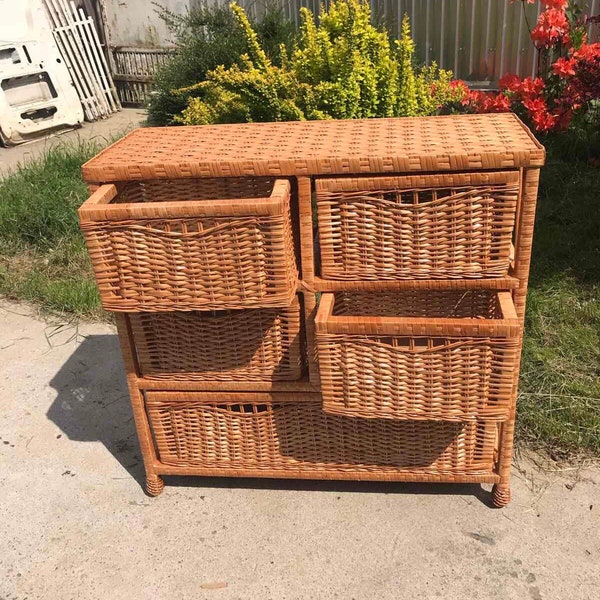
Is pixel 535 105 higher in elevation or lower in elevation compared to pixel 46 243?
higher

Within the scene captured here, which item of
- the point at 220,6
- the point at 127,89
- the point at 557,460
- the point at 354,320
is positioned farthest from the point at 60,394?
the point at 127,89

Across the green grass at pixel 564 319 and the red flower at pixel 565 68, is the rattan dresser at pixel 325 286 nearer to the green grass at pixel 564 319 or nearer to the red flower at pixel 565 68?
the green grass at pixel 564 319

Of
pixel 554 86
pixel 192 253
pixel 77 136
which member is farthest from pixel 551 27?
pixel 77 136

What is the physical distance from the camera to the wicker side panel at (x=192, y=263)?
191 cm

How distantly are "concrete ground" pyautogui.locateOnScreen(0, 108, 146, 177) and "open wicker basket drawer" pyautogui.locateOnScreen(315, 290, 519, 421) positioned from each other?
5.09 m

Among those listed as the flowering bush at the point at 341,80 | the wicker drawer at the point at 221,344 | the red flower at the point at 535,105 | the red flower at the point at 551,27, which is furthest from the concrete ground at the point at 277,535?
the red flower at the point at 551,27

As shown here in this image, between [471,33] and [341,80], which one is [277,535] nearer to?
[341,80]

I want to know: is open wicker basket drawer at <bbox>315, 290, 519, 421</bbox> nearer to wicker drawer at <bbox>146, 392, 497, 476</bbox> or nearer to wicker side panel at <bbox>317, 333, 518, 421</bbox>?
wicker side panel at <bbox>317, 333, 518, 421</bbox>

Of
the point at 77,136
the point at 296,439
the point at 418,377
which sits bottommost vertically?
the point at 77,136

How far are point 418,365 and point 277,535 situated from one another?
0.84 metres

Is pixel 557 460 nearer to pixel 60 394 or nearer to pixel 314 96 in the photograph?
pixel 60 394

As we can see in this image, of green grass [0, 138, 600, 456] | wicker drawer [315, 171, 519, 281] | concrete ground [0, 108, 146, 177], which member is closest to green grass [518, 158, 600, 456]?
green grass [0, 138, 600, 456]

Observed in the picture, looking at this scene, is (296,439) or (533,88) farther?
(533,88)

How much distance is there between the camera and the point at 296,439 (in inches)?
95.9
